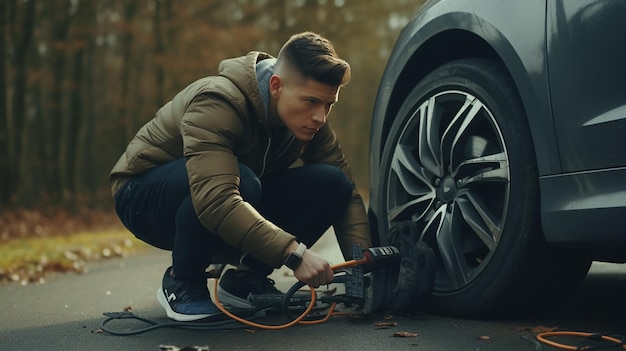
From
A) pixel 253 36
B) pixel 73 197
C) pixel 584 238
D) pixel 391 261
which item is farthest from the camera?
pixel 73 197

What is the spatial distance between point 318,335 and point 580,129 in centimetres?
122

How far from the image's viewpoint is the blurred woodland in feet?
56.0

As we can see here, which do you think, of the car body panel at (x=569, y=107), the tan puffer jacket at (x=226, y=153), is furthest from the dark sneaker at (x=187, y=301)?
the car body panel at (x=569, y=107)

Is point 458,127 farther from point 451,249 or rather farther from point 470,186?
point 451,249

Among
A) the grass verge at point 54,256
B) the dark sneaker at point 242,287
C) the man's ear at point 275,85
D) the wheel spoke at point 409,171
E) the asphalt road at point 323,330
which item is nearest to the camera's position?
the asphalt road at point 323,330

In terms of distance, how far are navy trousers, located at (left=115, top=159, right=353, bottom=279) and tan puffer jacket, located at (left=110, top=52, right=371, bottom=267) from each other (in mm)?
76

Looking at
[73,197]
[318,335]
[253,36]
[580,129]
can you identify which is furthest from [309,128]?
[73,197]

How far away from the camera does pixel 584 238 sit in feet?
9.21

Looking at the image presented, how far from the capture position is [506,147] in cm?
317

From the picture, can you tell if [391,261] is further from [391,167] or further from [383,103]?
[383,103]

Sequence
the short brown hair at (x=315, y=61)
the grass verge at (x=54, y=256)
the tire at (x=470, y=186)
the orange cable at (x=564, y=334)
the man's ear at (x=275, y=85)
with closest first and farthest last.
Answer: the orange cable at (x=564, y=334)
the tire at (x=470, y=186)
the short brown hair at (x=315, y=61)
the man's ear at (x=275, y=85)
the grass verge at (x=54, y=256)

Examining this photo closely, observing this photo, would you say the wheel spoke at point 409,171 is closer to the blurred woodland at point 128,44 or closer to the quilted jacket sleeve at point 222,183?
the quilted jacket sleeve at point 222,183

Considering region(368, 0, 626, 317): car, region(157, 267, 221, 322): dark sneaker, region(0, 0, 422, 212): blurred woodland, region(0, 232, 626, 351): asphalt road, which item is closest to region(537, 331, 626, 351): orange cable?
region(0, 232, 626, 351): asphalt road

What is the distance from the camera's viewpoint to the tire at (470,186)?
3098 mm
